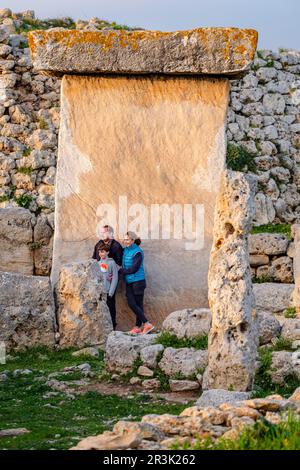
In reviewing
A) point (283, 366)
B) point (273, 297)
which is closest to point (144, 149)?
point (273, 297)

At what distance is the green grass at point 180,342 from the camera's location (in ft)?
43.6

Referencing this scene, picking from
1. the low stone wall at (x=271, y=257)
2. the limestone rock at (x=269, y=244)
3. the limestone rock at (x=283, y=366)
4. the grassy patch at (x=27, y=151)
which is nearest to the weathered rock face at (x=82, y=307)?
the limestone rock at (x=283, y=366)

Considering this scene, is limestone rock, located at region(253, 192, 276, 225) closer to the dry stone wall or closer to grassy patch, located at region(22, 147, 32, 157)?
the dry stone wall

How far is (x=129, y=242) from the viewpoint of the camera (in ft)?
54.3

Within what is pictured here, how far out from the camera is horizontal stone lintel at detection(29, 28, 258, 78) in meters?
16.6

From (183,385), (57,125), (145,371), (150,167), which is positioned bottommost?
(183,385)

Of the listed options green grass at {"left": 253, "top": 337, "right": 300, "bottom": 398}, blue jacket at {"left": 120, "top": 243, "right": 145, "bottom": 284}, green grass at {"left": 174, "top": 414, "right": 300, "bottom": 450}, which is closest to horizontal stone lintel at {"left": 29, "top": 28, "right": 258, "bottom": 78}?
blue jacket at {"left": 120, "top": 243, "right": 145, "bottom": 284}

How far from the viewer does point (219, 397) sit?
11.0m

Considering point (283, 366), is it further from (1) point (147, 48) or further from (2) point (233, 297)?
(1) point (147, 48)

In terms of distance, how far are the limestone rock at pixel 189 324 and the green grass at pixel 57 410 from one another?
0.95m

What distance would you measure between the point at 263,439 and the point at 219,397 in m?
2.98

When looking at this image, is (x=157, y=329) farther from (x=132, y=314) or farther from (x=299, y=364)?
(x=299, y=364)
